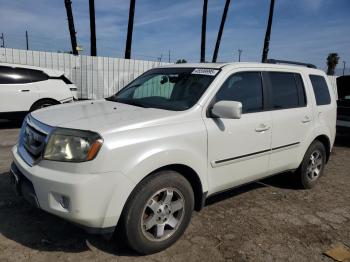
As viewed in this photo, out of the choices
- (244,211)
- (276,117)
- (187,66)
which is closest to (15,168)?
(187,66)

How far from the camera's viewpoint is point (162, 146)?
305cm

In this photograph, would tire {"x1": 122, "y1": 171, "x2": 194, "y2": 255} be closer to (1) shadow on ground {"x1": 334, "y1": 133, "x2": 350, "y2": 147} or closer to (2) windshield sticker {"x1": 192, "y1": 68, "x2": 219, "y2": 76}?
(2) windshield sticker {"x1": 192, "y1": 68, "x2": 219, "y2": 76}

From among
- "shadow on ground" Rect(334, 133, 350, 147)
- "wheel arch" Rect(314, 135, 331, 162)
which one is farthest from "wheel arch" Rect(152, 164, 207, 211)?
"shadow on ground" Rect(334, 133, 350, 147)

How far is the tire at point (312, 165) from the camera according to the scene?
4.96m

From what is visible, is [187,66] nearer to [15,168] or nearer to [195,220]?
[195,220]

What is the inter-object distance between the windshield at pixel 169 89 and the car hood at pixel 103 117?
0.75 ft

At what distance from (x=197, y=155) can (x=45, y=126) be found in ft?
4.52

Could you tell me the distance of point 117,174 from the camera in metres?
2.77

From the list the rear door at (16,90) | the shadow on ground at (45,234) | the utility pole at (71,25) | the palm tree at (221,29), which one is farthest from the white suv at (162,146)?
the palm tree at (221,29)

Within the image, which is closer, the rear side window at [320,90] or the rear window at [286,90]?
the rear window at [286,90]

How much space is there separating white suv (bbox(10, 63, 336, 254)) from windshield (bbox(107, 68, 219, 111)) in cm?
1

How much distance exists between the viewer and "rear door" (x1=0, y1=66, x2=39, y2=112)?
29.0 ft

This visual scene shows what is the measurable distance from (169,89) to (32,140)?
61.4 inches

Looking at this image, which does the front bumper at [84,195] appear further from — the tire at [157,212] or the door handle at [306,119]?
the door handle at [306,119]
